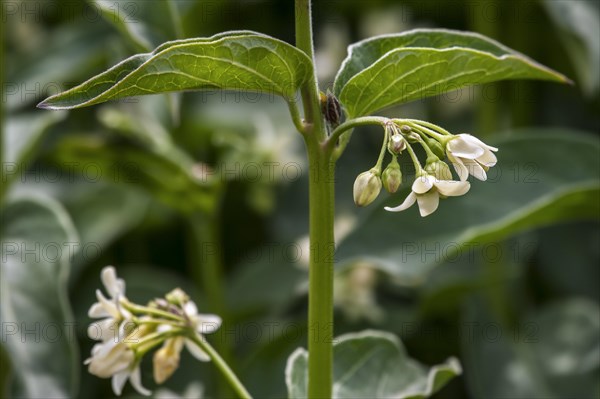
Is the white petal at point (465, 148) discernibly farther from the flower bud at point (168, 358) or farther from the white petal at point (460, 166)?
the flower bud at point (168, 358)

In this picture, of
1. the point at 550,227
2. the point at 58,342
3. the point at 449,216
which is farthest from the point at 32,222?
the point at 550,227

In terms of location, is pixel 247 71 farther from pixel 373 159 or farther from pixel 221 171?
pixel 373 159

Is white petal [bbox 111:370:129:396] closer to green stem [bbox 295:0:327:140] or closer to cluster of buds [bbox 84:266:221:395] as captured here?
cluster of buds [bbox 84:266:221:395]

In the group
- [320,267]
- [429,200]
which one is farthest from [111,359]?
[429,200]

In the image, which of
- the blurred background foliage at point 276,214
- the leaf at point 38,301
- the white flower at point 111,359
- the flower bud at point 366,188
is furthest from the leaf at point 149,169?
the flower bud at point 366,188

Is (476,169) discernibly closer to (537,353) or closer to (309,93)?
(309,93)

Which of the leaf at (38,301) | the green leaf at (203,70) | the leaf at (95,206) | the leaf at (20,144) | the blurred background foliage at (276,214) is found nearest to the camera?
the green leaf at (203,70)

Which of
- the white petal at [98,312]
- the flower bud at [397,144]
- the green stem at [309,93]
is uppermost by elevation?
the green stem at [309,93]
